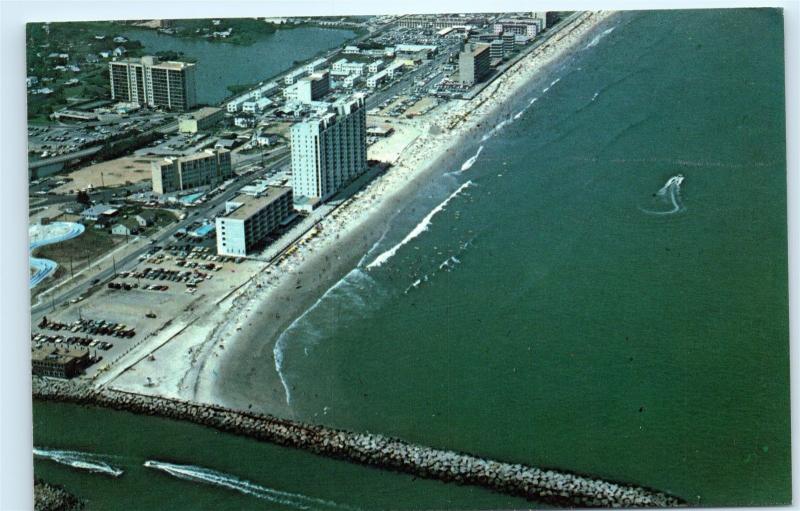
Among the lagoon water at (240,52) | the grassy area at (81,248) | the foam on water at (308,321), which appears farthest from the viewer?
the lagoon water at (240,52)

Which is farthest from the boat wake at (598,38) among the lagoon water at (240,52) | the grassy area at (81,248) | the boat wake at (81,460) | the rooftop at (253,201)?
the boat wake at (81,460)

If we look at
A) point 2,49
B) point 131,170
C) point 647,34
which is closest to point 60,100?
point 131,170

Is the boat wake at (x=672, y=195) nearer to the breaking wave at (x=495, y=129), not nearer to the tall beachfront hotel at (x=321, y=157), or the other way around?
the breaking wave at (x=495, y=129)

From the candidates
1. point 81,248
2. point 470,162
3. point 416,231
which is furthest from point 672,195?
point 81,248

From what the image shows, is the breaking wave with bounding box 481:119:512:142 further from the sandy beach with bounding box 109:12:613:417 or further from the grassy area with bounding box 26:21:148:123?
the grassy area with bounding box 26:21:148:123

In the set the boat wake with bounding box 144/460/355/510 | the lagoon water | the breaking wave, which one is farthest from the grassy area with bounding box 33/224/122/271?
the breaking wave
